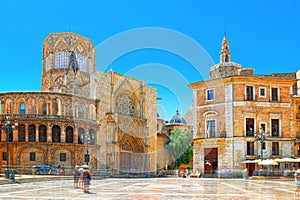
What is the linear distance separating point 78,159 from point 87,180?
26872 mm

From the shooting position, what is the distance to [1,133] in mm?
46219

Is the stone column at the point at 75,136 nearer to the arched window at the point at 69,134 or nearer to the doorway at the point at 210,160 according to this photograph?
the arched window at the point at 69,134

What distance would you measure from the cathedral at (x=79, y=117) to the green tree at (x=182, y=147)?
3291 millimetres

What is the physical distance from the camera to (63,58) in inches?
2544

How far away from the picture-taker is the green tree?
63.8 metres

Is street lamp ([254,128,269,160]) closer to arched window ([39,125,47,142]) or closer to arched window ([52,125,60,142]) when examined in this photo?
arched window ([52,125,60,142])

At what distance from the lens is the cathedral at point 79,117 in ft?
151

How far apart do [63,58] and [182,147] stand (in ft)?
74.8

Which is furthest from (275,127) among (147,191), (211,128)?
(147,191)

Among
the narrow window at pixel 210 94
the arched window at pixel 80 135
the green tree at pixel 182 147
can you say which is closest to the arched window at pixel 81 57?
the arched window at pixel 80 135

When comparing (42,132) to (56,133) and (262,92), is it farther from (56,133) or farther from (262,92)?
(262,92)

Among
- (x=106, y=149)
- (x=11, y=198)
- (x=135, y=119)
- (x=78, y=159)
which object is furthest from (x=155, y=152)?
(x=11, y=198)

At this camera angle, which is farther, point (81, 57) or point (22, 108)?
point (81, 57)

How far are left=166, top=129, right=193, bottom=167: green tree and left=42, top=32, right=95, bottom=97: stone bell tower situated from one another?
53.1 feet
